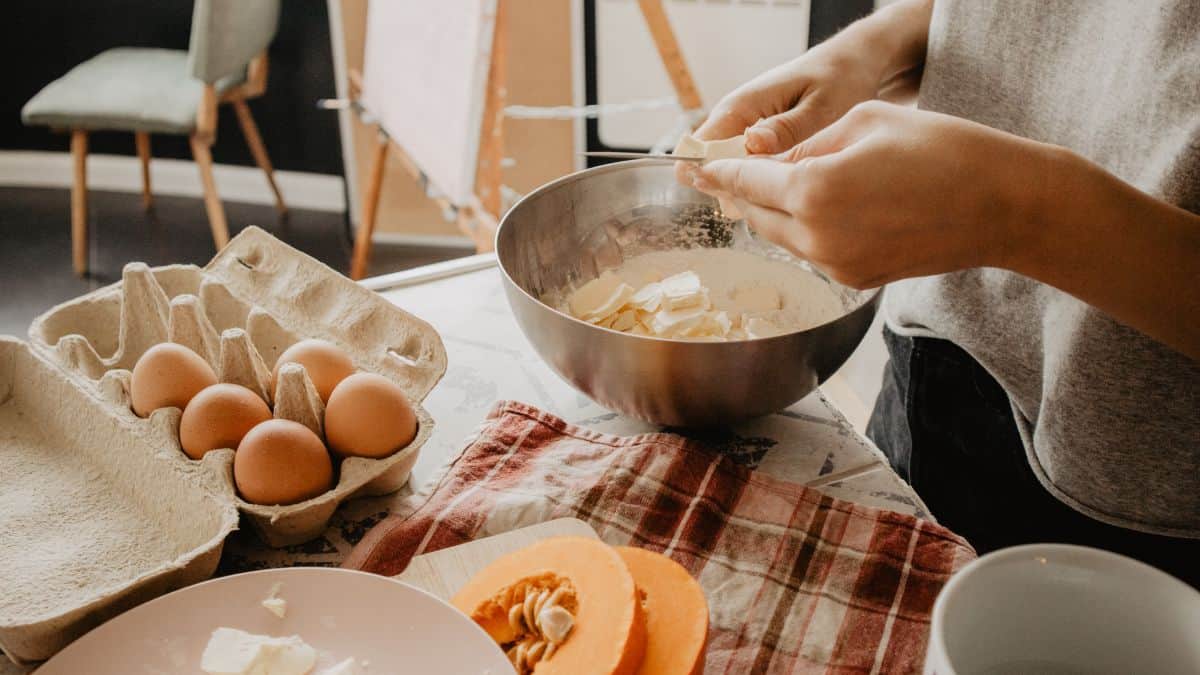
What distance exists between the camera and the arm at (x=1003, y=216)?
671 millimetres

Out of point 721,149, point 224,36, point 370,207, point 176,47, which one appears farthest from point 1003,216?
point 176,47

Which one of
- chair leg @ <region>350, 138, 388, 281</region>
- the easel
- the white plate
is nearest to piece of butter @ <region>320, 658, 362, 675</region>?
the white plate

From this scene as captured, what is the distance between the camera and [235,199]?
12.3 ft

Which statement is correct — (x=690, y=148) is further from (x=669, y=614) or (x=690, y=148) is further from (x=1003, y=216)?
(x=669, y=614)

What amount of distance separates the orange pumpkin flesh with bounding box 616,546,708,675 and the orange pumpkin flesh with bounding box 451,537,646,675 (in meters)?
0.01

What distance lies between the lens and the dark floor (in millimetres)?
3111

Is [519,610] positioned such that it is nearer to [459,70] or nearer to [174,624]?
[174,624]

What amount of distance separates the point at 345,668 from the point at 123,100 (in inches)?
117

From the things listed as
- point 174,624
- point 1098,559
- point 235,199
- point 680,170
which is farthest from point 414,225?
point 1098,559

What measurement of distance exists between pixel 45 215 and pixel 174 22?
2.81ft

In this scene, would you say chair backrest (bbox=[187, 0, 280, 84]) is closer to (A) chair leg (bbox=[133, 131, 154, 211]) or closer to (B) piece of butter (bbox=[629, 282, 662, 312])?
(A) chair leg (bbox=[133, 131, 154, 211])

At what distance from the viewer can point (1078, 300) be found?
30.9 inches

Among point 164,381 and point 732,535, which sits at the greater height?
point 164,381

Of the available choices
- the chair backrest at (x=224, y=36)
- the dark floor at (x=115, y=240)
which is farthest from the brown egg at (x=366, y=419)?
the dark floor at (x=115, y=240)
